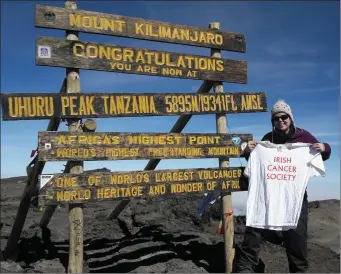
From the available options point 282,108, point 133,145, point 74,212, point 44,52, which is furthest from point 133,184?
point 282,108

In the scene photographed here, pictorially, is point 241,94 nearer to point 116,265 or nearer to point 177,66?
point 177,66

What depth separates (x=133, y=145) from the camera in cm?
535

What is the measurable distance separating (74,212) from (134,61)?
233cm

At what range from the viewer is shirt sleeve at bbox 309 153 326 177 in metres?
5.44

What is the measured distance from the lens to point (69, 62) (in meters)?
5.10

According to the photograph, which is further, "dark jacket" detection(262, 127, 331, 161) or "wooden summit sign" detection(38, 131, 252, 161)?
"dark jacket" detection(262, 127, 331, 161)

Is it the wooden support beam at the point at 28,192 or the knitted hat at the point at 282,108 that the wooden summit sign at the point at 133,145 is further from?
the knitted hat at the point at 282,108

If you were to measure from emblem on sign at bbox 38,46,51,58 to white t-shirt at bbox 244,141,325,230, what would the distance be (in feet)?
10.7

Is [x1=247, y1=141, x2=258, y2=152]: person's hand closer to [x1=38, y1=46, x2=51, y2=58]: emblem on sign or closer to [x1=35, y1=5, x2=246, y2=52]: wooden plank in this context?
[x1=35, y1=5, x2=246, y2=52]: wooden plank

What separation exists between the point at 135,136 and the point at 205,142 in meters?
1.17

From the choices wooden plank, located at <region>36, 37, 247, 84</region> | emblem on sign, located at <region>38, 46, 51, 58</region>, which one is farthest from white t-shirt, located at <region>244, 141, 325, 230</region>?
emblem on sign, located at <region>38, 46, 51, 58</region>

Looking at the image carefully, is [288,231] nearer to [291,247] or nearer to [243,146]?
[291,247]

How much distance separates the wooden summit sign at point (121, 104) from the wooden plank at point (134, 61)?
36 cm

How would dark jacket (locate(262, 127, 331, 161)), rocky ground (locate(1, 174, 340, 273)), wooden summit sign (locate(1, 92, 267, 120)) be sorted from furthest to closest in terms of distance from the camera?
rocky ground (locate(1, 174, 340, 273)) → dark jacket (locate(262, 127, 331, 161)) → wooden summit sign (locate(1, 92, 267, 120))
